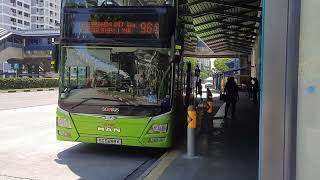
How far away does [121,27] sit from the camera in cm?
871

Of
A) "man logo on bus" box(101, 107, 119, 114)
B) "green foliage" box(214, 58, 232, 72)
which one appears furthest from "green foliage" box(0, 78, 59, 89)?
"green foliage" box(214, 58, 232, 72)

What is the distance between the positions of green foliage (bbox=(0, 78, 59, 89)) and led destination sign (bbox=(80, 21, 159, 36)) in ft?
131

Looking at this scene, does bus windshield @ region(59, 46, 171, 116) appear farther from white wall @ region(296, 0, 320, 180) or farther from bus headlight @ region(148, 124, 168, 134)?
white wall @ region(296, 0, 320, 180)

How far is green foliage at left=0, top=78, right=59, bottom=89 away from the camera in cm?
4600

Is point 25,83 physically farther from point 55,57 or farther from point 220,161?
point 220,161

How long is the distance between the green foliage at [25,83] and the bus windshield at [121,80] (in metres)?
39.8

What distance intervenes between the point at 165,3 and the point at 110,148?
12.7 ft

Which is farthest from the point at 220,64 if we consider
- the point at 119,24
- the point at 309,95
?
the point at 309,95

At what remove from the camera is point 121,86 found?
28.6 ft

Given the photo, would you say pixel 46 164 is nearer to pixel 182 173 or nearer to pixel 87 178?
pixel 87 178

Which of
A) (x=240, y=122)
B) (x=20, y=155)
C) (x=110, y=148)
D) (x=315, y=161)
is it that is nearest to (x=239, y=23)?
(x=240, y=122)

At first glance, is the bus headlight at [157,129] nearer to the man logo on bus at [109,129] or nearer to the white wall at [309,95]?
the man logo on bus at [109,129]

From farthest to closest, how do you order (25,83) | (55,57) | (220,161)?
(25,83) → (55,57) → (220,161)

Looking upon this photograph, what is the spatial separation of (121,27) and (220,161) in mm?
3464
